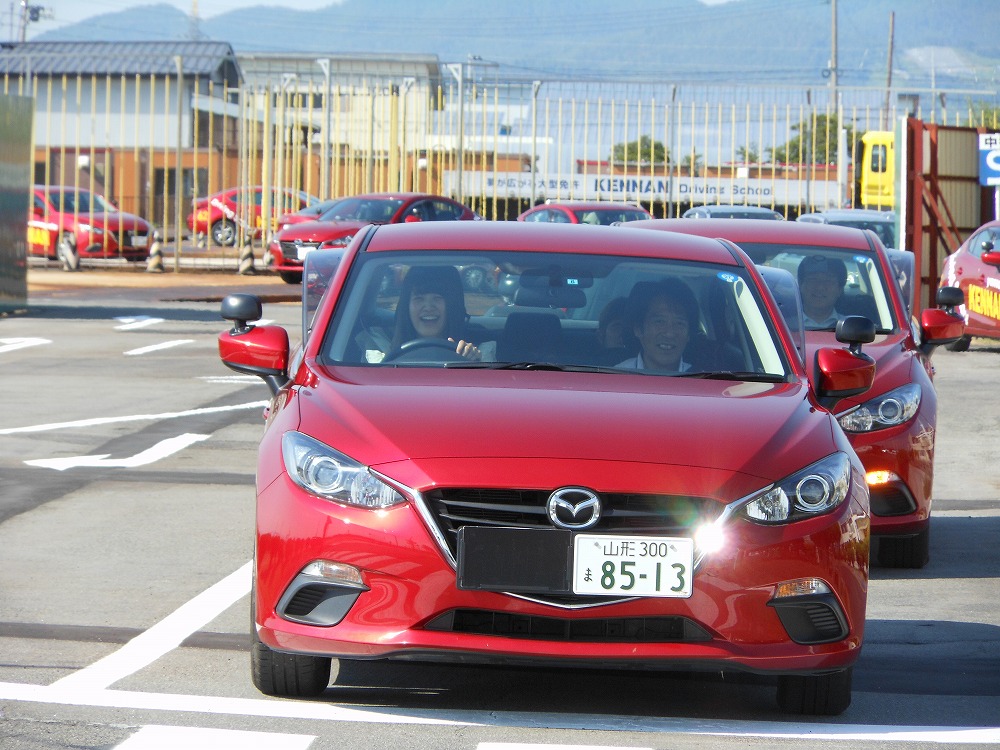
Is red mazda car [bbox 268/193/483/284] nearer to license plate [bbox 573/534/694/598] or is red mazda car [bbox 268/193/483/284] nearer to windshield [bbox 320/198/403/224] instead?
windshield [bbox 320/198/403/224]

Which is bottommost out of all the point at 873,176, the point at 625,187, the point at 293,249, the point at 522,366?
the point at 293,249

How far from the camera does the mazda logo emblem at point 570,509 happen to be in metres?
4.73

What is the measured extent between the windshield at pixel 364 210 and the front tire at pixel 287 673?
23.2 meters

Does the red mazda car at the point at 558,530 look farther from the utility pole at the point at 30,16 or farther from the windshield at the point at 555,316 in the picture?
the utility pole at the point at 30,16

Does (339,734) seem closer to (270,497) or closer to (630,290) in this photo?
(270,497)

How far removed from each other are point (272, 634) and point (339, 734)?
350 millimetres

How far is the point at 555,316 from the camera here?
19.7 feet

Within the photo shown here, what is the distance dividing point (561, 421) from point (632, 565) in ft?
1.81

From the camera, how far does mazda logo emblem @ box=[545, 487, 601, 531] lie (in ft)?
15.5

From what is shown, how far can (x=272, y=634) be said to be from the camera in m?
4.95

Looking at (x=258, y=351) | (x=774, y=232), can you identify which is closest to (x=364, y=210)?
(x=774, y=232)

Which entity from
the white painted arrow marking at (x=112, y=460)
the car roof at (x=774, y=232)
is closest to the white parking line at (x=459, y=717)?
the car roof at (x=774, y=232)

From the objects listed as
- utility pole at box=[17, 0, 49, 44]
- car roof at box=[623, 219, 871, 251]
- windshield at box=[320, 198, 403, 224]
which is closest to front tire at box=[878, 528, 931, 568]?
car roof at box=[623, 219, 871, 251]

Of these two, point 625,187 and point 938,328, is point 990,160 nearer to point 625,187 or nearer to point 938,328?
point 625,187
